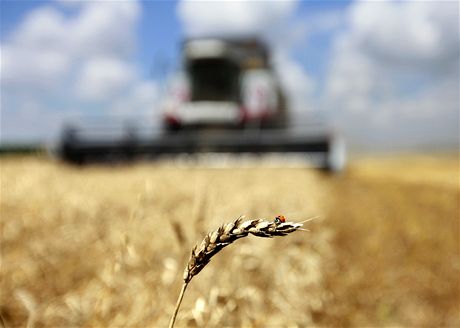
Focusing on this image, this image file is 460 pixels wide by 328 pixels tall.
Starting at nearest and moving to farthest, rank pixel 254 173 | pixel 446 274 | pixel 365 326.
Answer: pixel 365 326
pixel 446 274
pixel 254 173

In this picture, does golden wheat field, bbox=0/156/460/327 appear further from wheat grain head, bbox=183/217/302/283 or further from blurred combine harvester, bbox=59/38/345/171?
blurred combine harvester, bbox=59/38/345/171

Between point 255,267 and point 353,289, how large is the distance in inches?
53.0

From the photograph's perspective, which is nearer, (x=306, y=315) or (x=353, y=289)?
(x=306, y=315)

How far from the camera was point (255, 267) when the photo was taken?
126 inches

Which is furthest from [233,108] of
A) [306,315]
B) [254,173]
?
[306,315]

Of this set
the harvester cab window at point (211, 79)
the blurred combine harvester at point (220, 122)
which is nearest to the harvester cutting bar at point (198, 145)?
the blurred combine harvester at point (220, 122)

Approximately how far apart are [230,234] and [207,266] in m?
2.24

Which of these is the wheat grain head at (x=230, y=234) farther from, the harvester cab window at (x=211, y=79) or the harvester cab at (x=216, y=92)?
the harvester cab window at (x=211, y=79)

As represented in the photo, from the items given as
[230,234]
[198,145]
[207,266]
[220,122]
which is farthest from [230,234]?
[220,122]

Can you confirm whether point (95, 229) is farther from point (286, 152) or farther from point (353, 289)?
point (286, 152)

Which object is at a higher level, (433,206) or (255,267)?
(255,267)

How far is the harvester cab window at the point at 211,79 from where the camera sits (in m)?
16.0

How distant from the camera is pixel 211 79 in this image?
1614cm

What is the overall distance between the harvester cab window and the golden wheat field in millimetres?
8755
